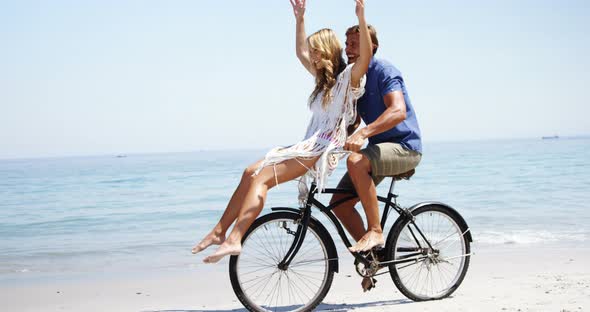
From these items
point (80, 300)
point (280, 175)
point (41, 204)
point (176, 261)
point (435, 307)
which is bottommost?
point (41, 204)

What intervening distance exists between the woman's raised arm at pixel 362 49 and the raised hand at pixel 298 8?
542 millimetres

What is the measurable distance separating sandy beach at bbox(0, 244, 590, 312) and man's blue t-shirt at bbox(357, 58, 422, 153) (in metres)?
1.17

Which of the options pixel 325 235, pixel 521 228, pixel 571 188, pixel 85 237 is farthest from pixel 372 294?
pixel 571 188

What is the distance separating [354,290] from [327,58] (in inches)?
89.0

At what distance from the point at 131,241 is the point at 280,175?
281 inches

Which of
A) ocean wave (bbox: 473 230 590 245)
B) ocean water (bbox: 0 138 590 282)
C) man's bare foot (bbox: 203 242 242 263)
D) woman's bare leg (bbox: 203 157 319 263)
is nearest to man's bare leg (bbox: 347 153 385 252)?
woman's bare leg (bbox: 203 157 319 263)

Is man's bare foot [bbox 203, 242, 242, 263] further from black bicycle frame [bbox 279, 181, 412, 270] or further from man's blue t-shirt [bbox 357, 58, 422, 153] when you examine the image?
man's blue t-shirt [bbox 357, 58, 422, 153]

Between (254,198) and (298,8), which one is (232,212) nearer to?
(254,198)

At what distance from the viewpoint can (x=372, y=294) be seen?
525cm

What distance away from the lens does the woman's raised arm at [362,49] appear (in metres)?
3.93

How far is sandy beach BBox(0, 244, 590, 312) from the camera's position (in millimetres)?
4680

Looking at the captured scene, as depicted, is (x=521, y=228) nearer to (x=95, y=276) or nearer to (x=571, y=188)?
(x=95, y=276)

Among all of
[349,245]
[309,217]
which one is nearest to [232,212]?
[309,217]

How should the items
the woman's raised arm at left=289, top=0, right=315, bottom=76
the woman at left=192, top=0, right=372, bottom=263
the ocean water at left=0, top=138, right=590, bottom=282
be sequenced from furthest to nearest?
1. the ocean water at left=0, top=138, right=590, bottom=282
2. the woman's raised arm at left=289, top=0, right=315, bottom=76
3. the woman at left=192, top=0, right=372, bottom=263
